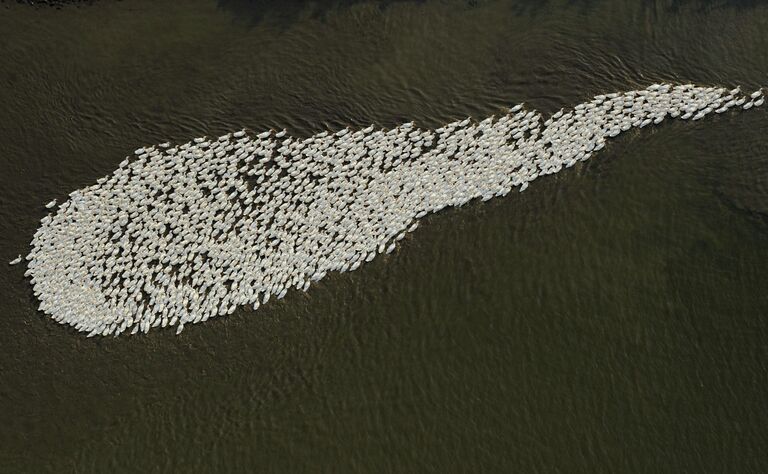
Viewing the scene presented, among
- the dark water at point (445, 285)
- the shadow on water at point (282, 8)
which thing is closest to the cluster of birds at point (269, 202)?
the dark water at point (445, 285)

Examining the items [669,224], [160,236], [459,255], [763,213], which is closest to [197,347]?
[160,236]

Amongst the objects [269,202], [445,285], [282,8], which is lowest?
[445,285]

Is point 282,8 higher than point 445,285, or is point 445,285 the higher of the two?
point 282,8

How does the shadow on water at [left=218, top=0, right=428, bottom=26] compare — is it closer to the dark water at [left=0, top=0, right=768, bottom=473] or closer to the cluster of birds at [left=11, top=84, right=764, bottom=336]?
the dark water at [left=0, top=0, right=768, bottom=473]

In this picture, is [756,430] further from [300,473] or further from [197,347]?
[197,347]

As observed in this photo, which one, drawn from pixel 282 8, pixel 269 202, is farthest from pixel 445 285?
pixel 282 8

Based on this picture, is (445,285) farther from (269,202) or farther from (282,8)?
(282,8)

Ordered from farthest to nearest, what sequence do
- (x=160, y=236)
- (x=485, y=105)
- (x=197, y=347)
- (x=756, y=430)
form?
(x=485, y=105) → (x=160, y=236) → (x=197, y=347) → (x=756, y=430)
